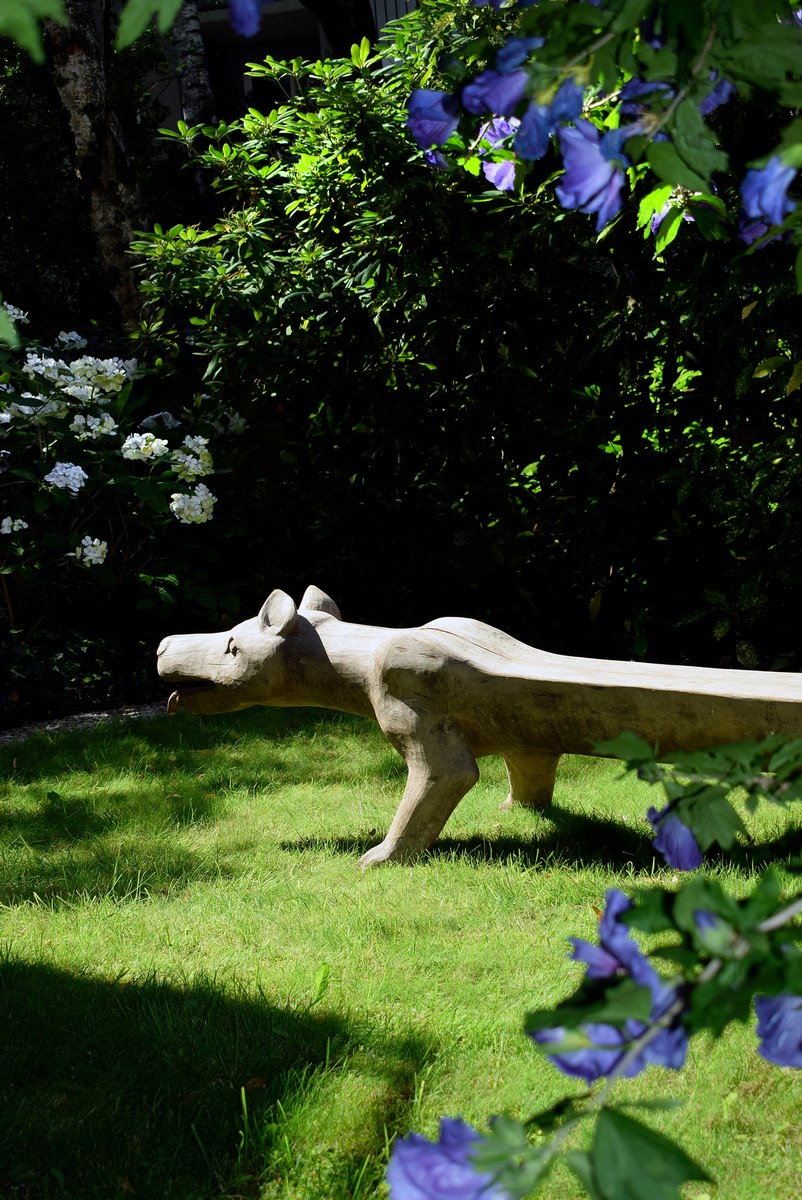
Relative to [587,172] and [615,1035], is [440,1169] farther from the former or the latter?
[587,172]

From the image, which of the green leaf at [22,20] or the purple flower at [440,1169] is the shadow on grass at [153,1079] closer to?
the purple flower at [440,1169]

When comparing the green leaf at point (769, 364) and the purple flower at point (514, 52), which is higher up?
the purple flower at point (514, 52)

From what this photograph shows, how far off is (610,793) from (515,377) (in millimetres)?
2242

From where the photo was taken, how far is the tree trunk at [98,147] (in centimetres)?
696

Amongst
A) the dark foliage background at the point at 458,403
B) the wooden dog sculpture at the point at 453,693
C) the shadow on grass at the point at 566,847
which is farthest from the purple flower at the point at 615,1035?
the dark foliage background at the point at 458,403

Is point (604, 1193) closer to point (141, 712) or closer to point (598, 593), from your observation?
point (598, 593)

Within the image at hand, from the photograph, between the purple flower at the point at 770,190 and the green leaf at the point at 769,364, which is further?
the green leaf at the point at 769,364

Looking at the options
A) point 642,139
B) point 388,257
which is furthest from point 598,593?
point 642,139

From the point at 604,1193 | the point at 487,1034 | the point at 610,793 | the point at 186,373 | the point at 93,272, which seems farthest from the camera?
the point at 93,272

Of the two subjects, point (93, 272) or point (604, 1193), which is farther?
point (93, 272)

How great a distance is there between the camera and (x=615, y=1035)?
0.75m

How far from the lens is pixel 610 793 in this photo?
166 inches

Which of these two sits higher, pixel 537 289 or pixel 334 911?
pixel 537 289

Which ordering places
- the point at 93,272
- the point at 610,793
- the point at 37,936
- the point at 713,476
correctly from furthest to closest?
the point at 93,272
the point at 713,476
the point at 610,793
the point at 37,936
